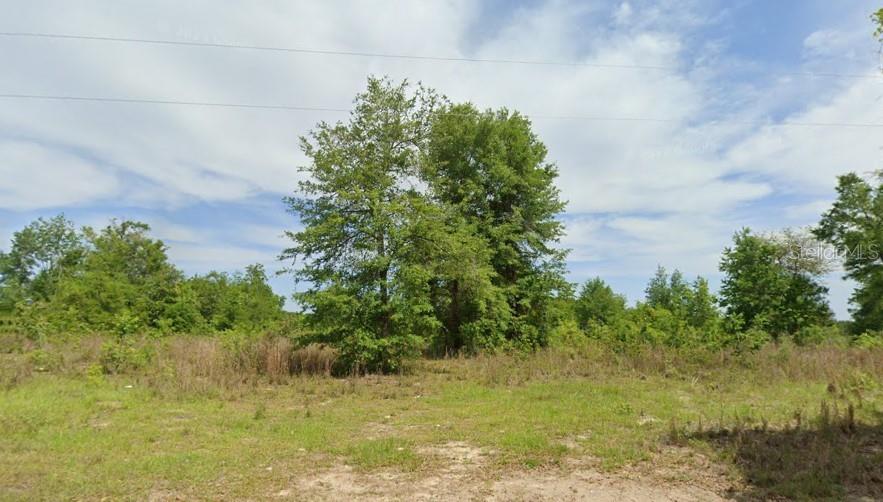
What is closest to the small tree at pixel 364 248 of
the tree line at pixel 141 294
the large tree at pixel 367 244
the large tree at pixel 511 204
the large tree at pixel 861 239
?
the large tree at pixel 367 244

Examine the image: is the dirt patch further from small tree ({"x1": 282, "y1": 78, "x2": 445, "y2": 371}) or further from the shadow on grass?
small tree ({"x1": 282, "y1": 78, "x2": 445, "y2": 371})

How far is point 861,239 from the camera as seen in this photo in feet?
112

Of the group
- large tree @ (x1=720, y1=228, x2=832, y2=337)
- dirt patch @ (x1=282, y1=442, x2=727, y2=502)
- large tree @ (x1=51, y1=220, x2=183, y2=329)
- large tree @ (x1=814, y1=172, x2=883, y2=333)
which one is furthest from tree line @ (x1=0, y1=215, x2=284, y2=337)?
large tree @ (x1=814, y1=172, x2=883, y2=333)

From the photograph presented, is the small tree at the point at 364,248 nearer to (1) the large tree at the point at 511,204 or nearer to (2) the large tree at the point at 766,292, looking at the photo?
(1) the large tree at the point at 511,204

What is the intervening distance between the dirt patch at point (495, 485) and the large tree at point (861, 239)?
3730 cm

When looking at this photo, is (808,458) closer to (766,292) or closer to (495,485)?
(495,485)

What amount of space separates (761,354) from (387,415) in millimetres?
11678

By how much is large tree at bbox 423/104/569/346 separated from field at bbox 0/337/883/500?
7.70 meters

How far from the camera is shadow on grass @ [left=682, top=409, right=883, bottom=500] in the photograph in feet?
16.8

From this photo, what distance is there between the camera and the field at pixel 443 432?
5.29 m

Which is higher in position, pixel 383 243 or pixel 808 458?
pixel 383 243

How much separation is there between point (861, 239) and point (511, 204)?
28900 millimetres

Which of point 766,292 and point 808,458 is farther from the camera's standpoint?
point 766,292
